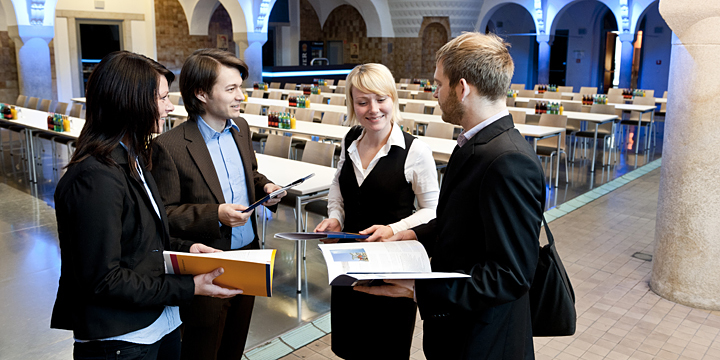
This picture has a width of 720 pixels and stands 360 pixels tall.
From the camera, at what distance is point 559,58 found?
2330 cm

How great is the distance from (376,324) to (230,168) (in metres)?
0.91

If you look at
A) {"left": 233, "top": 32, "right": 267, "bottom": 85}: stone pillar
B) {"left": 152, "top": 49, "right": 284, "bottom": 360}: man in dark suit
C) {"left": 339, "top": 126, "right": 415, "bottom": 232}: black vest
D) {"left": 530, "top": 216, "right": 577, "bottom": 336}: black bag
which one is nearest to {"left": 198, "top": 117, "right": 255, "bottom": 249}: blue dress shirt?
{"left": 152, "top": 49, "right": 284, "bottom": 360}: man in dark suit

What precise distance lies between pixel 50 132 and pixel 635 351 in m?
7.63

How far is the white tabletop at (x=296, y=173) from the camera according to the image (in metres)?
4.29

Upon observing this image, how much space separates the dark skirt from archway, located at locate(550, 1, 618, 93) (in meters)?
21.5

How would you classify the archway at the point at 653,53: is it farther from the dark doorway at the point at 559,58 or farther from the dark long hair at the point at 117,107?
the dark long hair at the point at 117,107

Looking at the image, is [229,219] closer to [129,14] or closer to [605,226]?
[605,226]

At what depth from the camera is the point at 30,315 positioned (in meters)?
3.88

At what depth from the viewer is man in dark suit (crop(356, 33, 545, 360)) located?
1.55 meters

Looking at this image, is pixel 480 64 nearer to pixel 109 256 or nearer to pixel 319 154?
pixel 109 256

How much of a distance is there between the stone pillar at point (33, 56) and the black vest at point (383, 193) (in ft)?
42.2

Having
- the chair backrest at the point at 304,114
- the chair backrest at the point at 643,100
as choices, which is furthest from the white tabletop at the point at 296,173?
the chair backrest at the point at 643,100

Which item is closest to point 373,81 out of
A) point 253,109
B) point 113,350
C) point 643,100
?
point 113,350

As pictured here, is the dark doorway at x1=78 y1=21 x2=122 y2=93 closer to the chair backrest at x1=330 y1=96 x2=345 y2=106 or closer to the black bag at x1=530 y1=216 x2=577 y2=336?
the chair backrest at x1=330 y1=96 x2=345 y2=106
